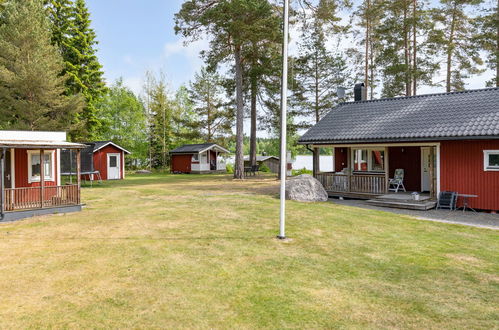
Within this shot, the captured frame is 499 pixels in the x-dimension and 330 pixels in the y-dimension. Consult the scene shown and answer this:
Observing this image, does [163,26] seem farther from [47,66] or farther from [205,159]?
[205,159]

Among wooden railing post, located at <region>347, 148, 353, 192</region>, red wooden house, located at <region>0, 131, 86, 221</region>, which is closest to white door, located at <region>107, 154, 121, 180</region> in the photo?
red wooden house, located at <region>0, 131, 86, 221</region>

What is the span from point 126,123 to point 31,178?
30.2 meters

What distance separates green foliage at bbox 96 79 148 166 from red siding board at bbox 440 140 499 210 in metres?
35.3

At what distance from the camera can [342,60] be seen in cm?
2841

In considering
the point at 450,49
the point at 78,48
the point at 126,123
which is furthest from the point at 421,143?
the point at 126,123

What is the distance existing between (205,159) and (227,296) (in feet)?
102

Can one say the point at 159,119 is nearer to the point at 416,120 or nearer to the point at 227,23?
the point at 227,23

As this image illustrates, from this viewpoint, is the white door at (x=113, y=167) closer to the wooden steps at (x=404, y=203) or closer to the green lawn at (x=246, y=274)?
the green lawn at (x=246, y=274)

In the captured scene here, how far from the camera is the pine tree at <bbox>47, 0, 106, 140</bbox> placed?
27.2 m

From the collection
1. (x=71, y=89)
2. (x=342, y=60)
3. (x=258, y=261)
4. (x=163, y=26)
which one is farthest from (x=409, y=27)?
(x=71, y=89)

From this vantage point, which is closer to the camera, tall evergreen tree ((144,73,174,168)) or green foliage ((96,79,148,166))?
green foliage ((96,79,148,166))

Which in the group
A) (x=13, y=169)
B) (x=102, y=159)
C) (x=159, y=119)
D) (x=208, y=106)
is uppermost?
(x=208, y=106)

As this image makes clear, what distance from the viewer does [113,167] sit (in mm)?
27688

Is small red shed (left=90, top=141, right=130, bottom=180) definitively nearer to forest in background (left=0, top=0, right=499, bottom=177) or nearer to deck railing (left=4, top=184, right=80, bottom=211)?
forest in background (left=0, top=0, right=499, bottom=177)
